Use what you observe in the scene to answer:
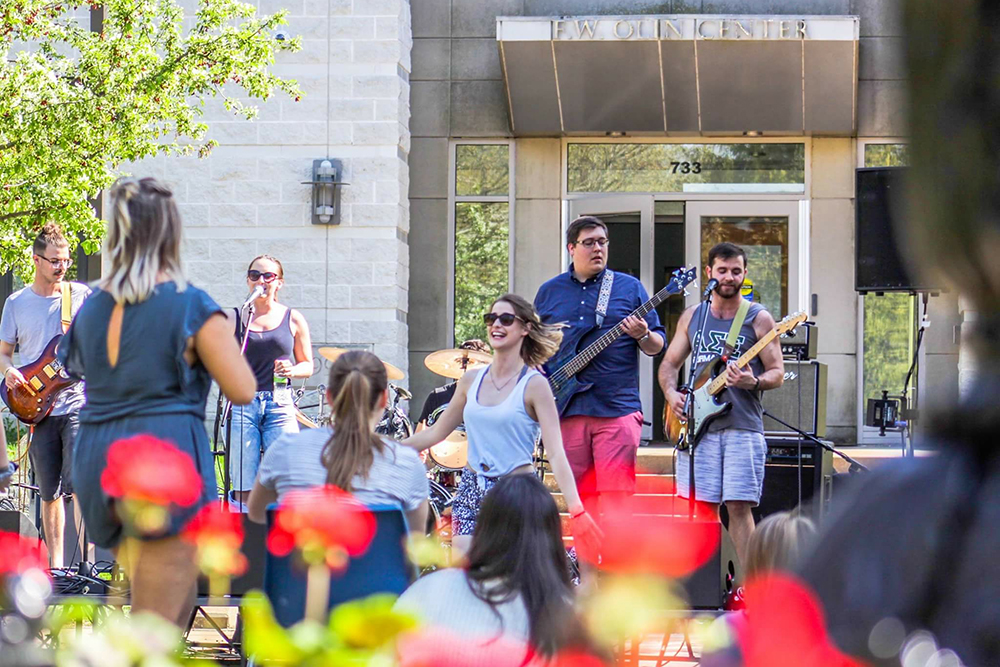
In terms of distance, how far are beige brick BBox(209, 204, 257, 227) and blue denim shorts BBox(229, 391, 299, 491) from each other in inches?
197

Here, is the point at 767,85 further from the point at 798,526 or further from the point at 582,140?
the point at 798,526

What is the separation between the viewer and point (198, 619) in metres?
8.60

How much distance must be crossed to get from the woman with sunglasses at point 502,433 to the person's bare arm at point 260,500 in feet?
3.13

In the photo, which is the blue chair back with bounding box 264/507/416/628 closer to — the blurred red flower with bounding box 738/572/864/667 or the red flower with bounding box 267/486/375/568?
the red flower with bounding box 267/486/375/568

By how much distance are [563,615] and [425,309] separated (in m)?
10.8

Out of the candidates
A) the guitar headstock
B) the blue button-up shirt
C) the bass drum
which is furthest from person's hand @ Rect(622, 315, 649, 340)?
the bass drum

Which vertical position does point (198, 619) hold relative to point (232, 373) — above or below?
below

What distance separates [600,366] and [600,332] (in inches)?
8.7

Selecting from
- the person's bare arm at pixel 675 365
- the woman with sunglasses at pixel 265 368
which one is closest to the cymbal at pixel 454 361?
the woman with sunglasses at pixel 265 368

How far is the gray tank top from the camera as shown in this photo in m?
6.89

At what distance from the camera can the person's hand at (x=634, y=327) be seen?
22.5 feet

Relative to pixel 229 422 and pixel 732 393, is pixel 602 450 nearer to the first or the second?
pixel 732 393

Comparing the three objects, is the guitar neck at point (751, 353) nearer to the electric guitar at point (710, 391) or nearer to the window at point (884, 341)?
the electric guitar at point (710, 391)

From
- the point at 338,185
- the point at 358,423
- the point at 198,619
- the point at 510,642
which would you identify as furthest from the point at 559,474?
the point at 338,185
